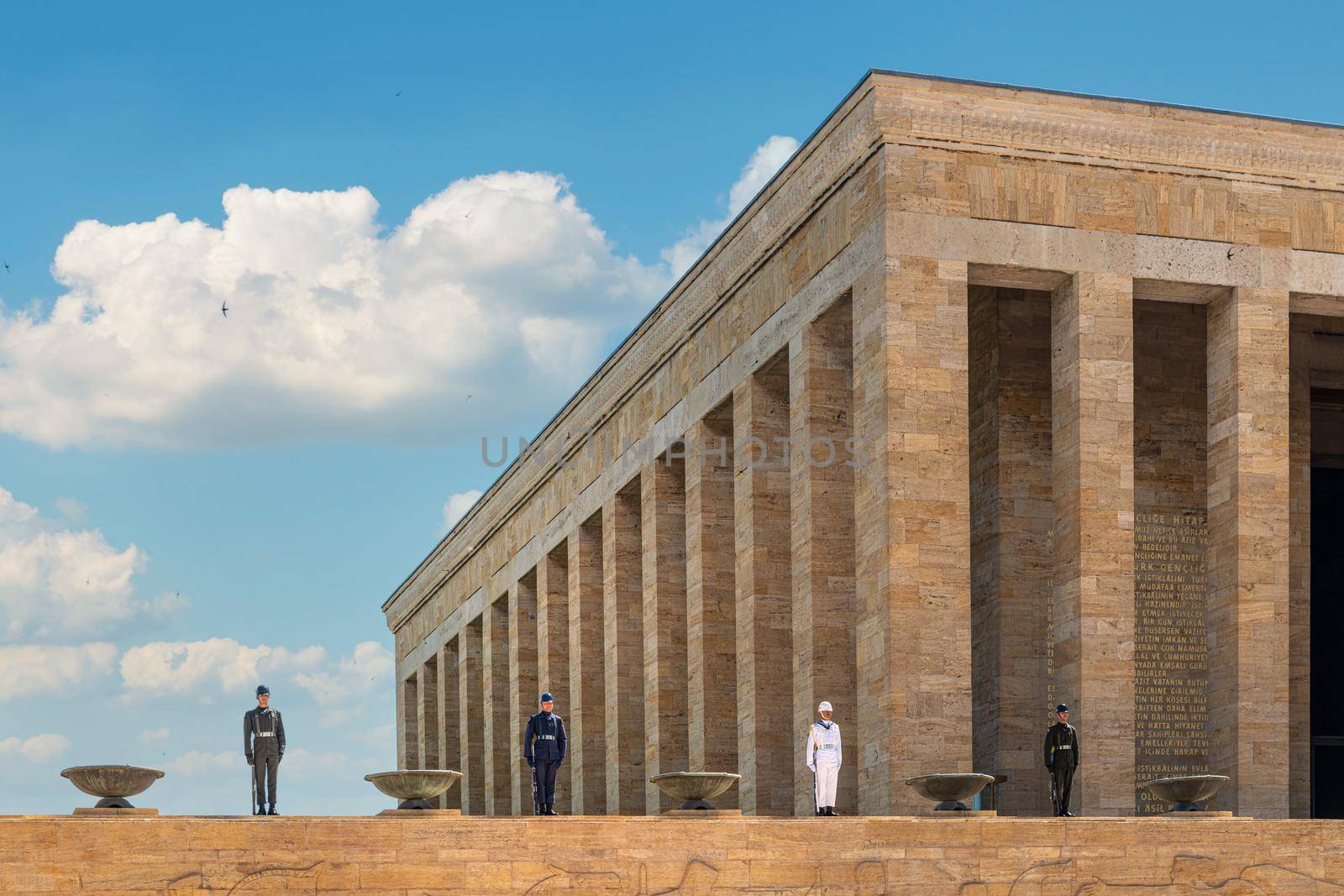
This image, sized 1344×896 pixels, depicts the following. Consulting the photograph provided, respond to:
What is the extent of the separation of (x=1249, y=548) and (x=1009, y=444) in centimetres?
493

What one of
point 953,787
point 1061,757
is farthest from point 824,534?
point 953,787

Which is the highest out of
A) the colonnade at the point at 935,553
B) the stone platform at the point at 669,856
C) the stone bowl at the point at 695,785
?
the colonnade at the point at 935,553

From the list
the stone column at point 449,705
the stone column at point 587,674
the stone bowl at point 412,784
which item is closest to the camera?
the stone bowl at point 412,784

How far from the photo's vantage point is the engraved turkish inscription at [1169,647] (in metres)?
36.0

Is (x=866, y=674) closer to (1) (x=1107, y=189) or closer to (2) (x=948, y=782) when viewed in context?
(2) (x=948, y=782)

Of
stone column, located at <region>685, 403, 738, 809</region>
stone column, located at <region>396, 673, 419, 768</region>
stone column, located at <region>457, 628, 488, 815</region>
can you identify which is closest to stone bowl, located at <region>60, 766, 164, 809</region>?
stone column, located at <region>685, 403, 738, 809</region>

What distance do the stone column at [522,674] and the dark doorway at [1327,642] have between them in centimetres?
2218

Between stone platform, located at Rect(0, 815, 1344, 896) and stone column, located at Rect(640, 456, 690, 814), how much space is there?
18.4 metres

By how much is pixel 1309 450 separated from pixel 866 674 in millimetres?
12018

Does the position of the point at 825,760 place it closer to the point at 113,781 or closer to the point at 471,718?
the point at 113,781

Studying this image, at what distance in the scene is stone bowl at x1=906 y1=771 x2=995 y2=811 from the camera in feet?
87.5

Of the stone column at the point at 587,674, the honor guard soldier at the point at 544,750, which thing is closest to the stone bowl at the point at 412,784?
the honor guard soldier at the point at 544,750

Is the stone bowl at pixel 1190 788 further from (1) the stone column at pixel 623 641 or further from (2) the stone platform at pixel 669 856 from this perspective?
(1) the stone column at pixel 623 641

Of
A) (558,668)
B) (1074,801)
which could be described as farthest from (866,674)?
(558,668)
